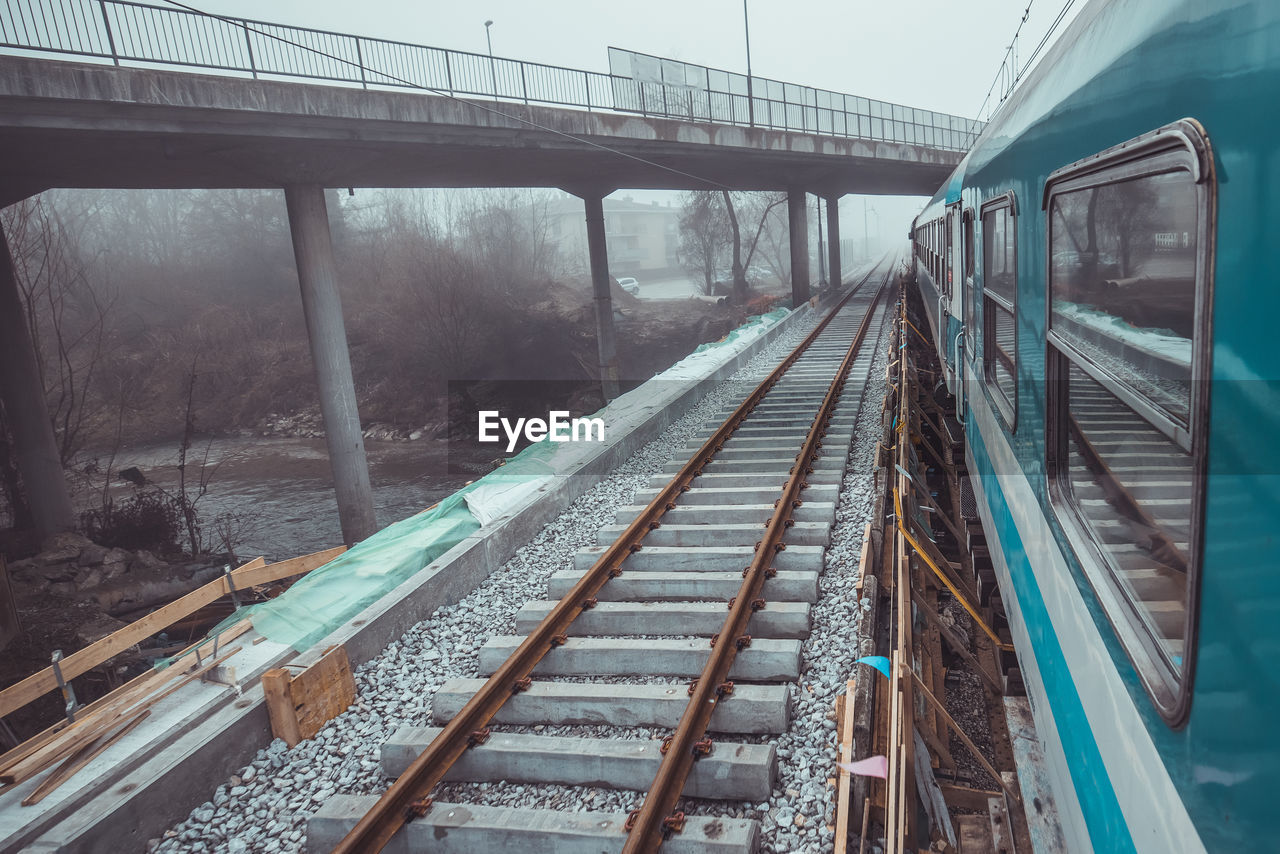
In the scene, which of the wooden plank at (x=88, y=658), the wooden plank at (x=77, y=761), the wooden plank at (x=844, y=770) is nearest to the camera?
the wooden plank at (x=844, y=770)

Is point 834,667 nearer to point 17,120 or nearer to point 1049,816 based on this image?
point 1049,816

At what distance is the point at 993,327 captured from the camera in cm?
542

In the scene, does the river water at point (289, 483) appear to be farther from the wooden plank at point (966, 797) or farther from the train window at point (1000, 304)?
the wooden plank at point (966, 797)

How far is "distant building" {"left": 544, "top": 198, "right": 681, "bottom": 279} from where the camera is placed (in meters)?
93.1

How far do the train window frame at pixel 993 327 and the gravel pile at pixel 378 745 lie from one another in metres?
1.90

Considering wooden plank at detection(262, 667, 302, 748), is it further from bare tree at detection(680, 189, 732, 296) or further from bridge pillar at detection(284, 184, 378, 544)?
bare tree at detection(680, 189, 732, 296)

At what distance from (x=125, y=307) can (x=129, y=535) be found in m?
31.9

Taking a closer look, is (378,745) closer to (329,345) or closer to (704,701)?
(704,701)

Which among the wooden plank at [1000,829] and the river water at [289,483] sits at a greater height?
the wooden plank at [1000,829]

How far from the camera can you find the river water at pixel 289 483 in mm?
21578

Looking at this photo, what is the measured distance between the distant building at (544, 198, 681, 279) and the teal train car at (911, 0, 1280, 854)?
8763cm

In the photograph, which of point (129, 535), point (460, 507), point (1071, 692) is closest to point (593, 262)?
point (129, 535)

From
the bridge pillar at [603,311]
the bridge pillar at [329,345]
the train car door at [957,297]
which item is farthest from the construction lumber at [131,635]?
the bridge pillar at [603,311]

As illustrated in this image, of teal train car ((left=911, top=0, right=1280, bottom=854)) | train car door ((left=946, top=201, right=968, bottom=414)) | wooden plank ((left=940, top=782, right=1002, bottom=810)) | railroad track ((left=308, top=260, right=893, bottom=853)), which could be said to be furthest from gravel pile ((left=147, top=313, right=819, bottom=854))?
train car door ((left=946, top=201, right=968, bottom=414))
